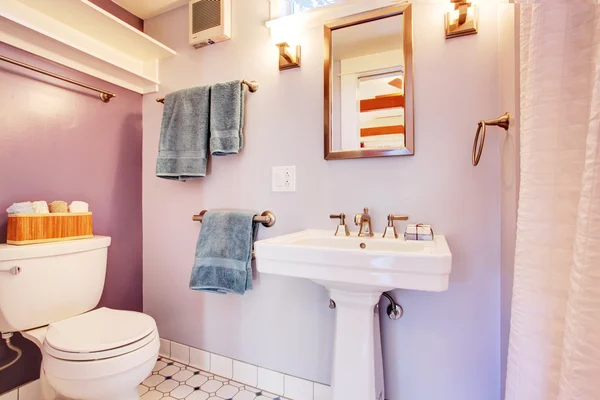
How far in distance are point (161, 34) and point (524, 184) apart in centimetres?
206

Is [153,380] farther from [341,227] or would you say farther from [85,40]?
[85,40]

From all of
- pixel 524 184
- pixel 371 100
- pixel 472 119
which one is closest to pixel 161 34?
pixel 371 100

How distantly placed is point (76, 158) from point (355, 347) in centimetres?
164

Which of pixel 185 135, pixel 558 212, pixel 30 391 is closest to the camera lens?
pixel 558 212

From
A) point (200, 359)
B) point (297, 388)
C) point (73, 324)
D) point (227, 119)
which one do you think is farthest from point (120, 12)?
point (297, 388)

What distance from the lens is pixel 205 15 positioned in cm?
160

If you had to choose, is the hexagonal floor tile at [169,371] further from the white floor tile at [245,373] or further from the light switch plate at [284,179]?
the light switch plate at [284,179]

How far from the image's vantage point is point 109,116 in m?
1.69

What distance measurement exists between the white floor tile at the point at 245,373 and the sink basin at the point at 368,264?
2.70ft

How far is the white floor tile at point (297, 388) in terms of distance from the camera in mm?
1376

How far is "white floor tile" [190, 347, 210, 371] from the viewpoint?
1646 millimetres

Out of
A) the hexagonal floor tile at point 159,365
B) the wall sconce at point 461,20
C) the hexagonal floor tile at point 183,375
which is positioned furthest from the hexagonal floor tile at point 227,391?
the wall sconce at point 461,20

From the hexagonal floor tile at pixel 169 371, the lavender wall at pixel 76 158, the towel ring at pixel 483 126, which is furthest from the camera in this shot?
the hexagonal floor tile at pixel 169 371

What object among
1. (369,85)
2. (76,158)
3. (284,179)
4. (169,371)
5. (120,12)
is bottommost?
(169,371)
